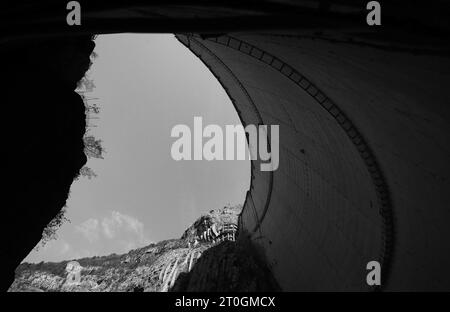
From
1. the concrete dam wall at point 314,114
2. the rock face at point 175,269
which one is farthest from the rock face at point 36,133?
the rock face at point 175,269

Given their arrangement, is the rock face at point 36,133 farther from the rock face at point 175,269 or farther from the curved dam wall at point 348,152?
the rock face at point 175,269

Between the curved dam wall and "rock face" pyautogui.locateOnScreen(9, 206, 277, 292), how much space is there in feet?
11.8

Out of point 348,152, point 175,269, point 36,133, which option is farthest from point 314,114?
point 175,269

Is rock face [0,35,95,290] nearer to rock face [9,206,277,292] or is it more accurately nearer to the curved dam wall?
the curved dam wall

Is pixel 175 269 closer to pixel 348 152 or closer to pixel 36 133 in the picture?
pixel 36 133

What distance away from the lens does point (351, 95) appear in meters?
8.20

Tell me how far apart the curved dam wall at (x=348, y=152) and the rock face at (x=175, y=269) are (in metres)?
3.60

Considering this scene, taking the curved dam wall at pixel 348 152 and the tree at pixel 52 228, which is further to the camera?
the tree at pixel 52 228

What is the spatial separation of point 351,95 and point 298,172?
5.49 metres

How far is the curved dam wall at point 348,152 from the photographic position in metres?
6.42

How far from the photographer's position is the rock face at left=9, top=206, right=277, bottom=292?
18.0 metres

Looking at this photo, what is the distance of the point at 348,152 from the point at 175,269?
15.5 meters
